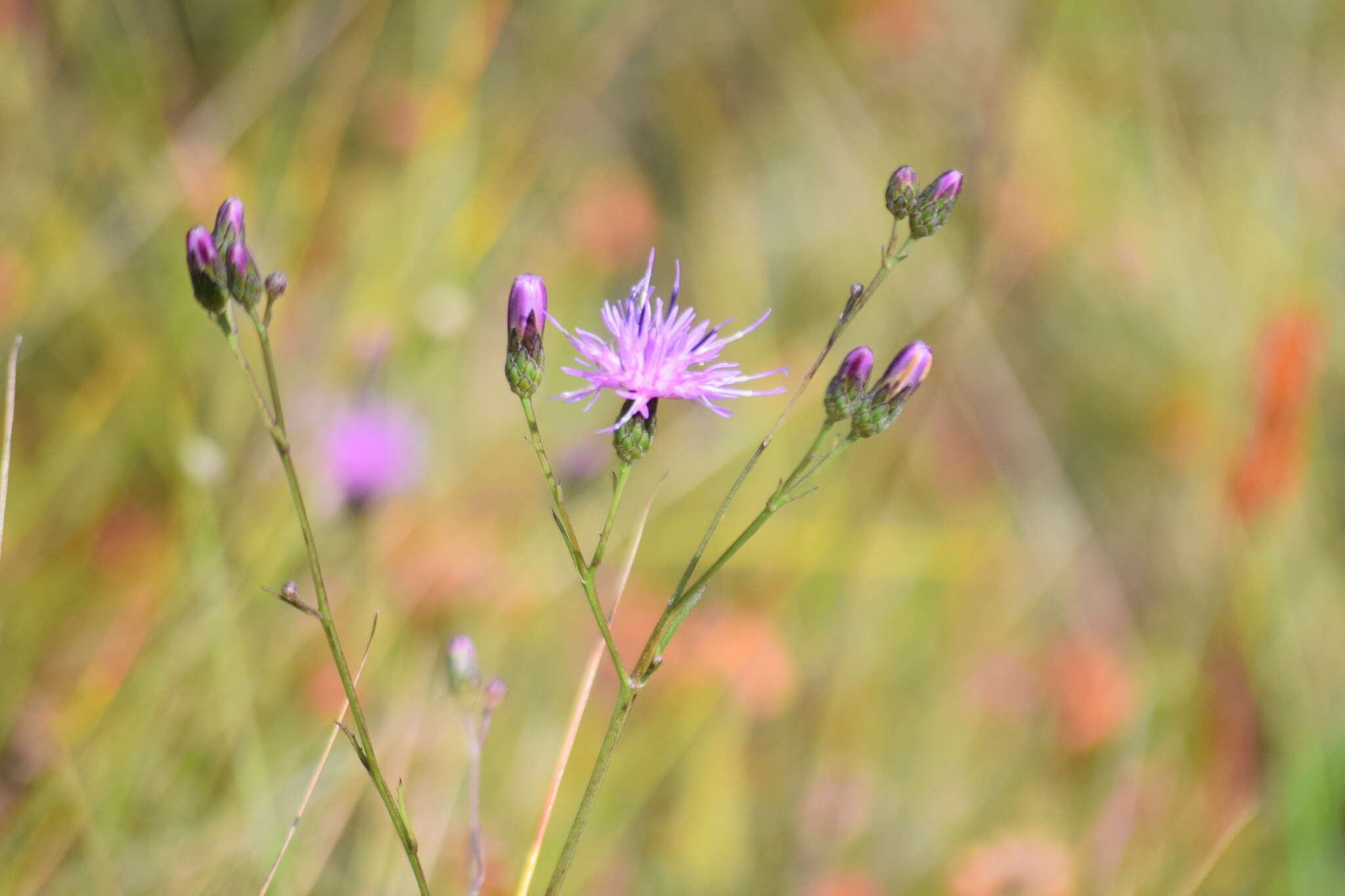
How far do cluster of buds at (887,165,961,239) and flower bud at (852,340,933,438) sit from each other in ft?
0.31

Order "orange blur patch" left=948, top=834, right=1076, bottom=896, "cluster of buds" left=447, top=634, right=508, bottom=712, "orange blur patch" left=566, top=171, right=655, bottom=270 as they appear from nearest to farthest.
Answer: "cluster of buds" left=447, top=634, right=508, bottom=712 < "orange blur patch" left=948, top=834, right=1076, bottom=896 < "orange blur patch" left=566, top=171, right=655, bottom=270

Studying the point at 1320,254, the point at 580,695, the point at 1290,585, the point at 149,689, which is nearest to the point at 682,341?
the point at 580,695

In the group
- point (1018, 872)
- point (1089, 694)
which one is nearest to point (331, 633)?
point (1018, 872)

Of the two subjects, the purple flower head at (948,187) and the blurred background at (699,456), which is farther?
the blurred background at (699,456)

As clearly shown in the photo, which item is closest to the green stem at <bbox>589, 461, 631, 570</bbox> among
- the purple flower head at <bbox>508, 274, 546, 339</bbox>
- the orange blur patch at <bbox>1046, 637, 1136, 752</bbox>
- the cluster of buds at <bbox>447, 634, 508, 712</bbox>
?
the purple flower head at <bbox>508, 274, 546, 339</bbox>

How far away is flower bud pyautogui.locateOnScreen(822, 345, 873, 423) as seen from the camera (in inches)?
26.9

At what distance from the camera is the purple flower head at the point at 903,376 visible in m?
0.69

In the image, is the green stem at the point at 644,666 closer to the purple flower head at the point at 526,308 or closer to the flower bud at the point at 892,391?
the flower bud at the point at 892,391

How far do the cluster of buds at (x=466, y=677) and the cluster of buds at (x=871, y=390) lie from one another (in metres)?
0.36

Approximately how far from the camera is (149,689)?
1249 millimetres

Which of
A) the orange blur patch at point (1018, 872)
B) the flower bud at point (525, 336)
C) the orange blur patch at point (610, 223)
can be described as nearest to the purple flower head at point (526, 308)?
the flower bud at point (525, 336)

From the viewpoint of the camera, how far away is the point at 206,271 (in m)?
0.63

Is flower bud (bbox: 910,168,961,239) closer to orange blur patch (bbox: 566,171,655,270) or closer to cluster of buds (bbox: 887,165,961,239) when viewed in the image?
cluster of buds (bbox: 887,165,961,239)

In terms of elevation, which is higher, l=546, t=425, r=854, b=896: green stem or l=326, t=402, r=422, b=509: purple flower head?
l=326, t=402, r=422, b=509: purple flower head
